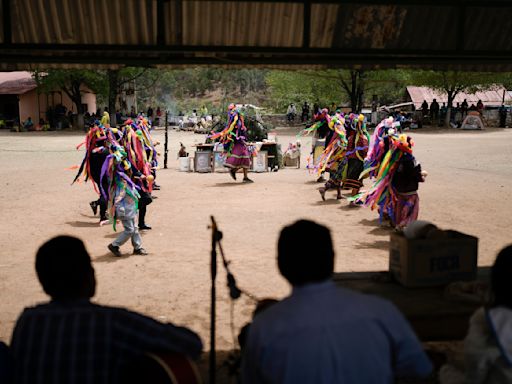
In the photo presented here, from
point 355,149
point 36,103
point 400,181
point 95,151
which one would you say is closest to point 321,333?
point 400,181

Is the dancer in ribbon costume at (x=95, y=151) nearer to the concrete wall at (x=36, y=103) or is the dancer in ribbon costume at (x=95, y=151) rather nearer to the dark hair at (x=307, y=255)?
the dark hair at (x=307, y=255)

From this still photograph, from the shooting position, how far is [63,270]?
2.31 meters

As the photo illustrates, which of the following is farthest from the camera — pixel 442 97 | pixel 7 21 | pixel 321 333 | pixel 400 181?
pixel 442 97

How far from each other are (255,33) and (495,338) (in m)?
3.27

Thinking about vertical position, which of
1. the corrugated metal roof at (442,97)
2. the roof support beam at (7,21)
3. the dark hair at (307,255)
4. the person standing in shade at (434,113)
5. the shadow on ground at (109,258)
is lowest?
the shadow on ground at (109,258)

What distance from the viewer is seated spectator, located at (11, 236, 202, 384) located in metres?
2.22

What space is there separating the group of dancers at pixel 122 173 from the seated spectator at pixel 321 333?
5.76m

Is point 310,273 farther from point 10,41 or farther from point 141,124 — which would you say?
point 141,124

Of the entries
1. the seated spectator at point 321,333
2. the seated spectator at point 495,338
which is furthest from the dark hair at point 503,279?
the seated spectator at point 321,333

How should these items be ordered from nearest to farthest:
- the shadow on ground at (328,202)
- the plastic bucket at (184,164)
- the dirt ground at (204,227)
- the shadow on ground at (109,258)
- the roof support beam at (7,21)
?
the roof support beam at (7,21) → the dirt ground at (204,227) → the shadow on ground at (109,258) → the shadow on ground at (328,202) → the plastic bucket at (184,164)

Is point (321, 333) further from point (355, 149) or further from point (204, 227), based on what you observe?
point (355, 149)

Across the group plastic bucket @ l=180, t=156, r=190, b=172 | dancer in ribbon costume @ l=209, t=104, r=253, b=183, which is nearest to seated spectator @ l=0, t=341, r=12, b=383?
dancer in ribbon costume @ l=209, t=104, r=253, b=183

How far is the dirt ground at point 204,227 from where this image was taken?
6.27m

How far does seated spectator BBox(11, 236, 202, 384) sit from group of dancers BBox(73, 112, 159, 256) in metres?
5.36
